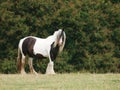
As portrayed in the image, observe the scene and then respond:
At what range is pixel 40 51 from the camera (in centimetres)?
2070

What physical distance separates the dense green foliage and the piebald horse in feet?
6.79

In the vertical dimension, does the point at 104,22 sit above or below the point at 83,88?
above

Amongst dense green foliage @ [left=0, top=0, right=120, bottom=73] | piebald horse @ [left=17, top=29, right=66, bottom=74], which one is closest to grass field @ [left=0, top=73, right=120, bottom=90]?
piebald horse @ [left=17, top=29, right=66, bottom=74]

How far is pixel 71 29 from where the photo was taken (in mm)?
24375

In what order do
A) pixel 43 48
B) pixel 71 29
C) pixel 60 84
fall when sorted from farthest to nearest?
1. pixel 71 29
2. pixel 43 48
3. pixel 60 84

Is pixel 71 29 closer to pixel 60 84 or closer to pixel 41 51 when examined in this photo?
pixel 41 51

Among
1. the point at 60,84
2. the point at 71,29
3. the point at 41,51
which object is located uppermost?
the point at 71,29

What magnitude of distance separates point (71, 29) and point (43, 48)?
13.3 ft

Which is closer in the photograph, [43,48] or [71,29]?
[43,48]

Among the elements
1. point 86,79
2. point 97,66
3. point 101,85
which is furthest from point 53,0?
point 101,85

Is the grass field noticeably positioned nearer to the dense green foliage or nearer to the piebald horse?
the piebald horse

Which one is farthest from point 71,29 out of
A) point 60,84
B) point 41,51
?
point 60,84

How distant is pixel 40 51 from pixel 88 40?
417cm

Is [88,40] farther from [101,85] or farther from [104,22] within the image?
[101,85]
